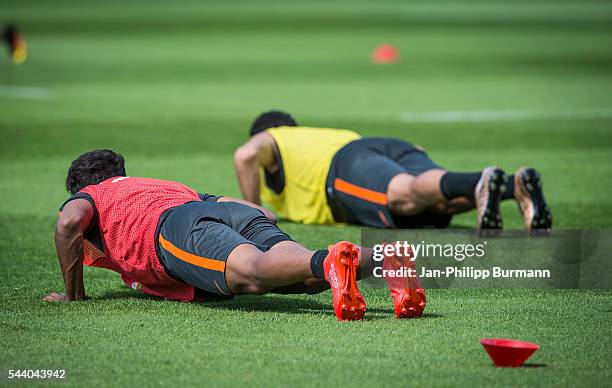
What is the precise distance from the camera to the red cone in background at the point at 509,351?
529cm

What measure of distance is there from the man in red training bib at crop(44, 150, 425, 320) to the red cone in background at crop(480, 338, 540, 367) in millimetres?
844

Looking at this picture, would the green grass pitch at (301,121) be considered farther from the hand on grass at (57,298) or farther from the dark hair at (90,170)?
the dark hair at (90,170)

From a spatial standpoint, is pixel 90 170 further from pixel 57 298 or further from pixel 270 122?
pixel 270 122

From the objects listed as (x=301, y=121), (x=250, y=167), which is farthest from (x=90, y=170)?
(x=301, y=121)

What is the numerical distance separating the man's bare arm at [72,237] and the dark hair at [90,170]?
0.96 feet

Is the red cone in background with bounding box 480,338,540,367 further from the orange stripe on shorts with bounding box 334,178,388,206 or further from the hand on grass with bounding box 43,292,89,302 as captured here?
the orange stripe on shorts with bounding box 334,178,388,206

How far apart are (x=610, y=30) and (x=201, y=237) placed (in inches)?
1356

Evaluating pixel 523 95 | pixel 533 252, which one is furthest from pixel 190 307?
pixel 523 95

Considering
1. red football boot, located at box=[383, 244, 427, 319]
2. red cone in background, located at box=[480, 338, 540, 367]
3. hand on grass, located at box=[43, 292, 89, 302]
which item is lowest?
hand on grass, located at box=[43, 292, 89, 302]

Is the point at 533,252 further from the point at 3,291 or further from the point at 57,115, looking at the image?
the point at 57,115

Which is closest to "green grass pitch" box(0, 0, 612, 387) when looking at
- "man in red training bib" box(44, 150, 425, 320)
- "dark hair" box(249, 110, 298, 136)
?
"man in red training bib" box(44, 150, 425, 320)

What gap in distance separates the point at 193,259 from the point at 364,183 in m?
3.24

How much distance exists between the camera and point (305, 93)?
68.8 ft

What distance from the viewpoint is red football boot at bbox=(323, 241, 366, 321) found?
5.86 metres
